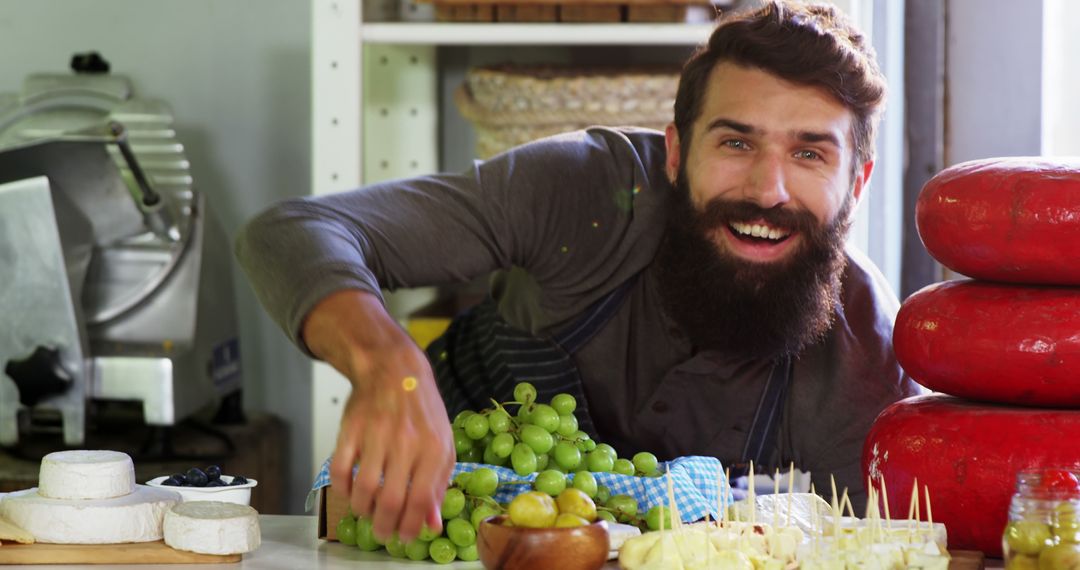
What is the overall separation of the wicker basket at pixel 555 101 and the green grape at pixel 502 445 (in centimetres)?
94

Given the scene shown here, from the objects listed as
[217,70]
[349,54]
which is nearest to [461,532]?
[349,54]

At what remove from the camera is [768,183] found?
1.63m

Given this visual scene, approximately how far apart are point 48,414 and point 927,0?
5.30ft

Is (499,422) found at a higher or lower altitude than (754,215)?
lower

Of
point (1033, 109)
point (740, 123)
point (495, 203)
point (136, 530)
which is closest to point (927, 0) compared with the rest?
point (1033, 109)

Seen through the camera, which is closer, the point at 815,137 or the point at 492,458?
the point at 492,458

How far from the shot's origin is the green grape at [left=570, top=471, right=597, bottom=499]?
3.91 feet

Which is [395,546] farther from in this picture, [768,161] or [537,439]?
[768,161]

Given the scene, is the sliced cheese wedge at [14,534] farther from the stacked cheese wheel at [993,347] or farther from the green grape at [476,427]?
the stacked cheese wheel at [993,347]

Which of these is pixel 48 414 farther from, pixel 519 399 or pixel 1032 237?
pixel 1032 237

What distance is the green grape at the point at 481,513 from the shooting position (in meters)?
1.16

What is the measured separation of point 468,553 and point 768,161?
0.69 meters

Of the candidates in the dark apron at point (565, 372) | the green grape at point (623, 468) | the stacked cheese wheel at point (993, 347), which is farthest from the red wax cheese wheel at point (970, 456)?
the dark apron at point (565, 372)

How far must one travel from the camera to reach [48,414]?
89.4 inches
